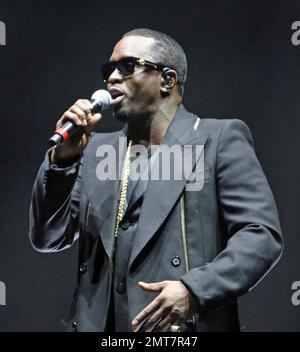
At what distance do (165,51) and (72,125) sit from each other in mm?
430

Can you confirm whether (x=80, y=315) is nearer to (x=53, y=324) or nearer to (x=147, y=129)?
(x=147, y=129)

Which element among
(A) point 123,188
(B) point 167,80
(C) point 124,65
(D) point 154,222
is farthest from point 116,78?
(D) point 154,222

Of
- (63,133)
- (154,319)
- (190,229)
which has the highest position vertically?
(63,133)

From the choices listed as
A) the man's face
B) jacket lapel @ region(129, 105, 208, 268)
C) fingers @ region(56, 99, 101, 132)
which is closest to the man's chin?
Answer: the man's face

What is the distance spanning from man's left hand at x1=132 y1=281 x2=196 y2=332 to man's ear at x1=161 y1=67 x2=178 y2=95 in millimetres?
564

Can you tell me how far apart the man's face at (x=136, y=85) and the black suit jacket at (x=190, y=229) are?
0.10 metres

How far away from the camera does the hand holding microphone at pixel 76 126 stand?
171cm

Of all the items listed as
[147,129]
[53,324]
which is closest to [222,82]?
[147,129]

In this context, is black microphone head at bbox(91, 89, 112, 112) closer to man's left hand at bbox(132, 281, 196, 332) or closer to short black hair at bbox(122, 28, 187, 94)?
short black hair at bbox(122, 28, 187, 94)

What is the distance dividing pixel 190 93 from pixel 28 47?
0.53 metres

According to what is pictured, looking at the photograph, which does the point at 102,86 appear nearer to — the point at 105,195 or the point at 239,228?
the point at 105,195

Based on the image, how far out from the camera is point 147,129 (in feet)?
6.62

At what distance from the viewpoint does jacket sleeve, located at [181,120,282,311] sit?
170cm

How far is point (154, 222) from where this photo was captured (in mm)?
1808
